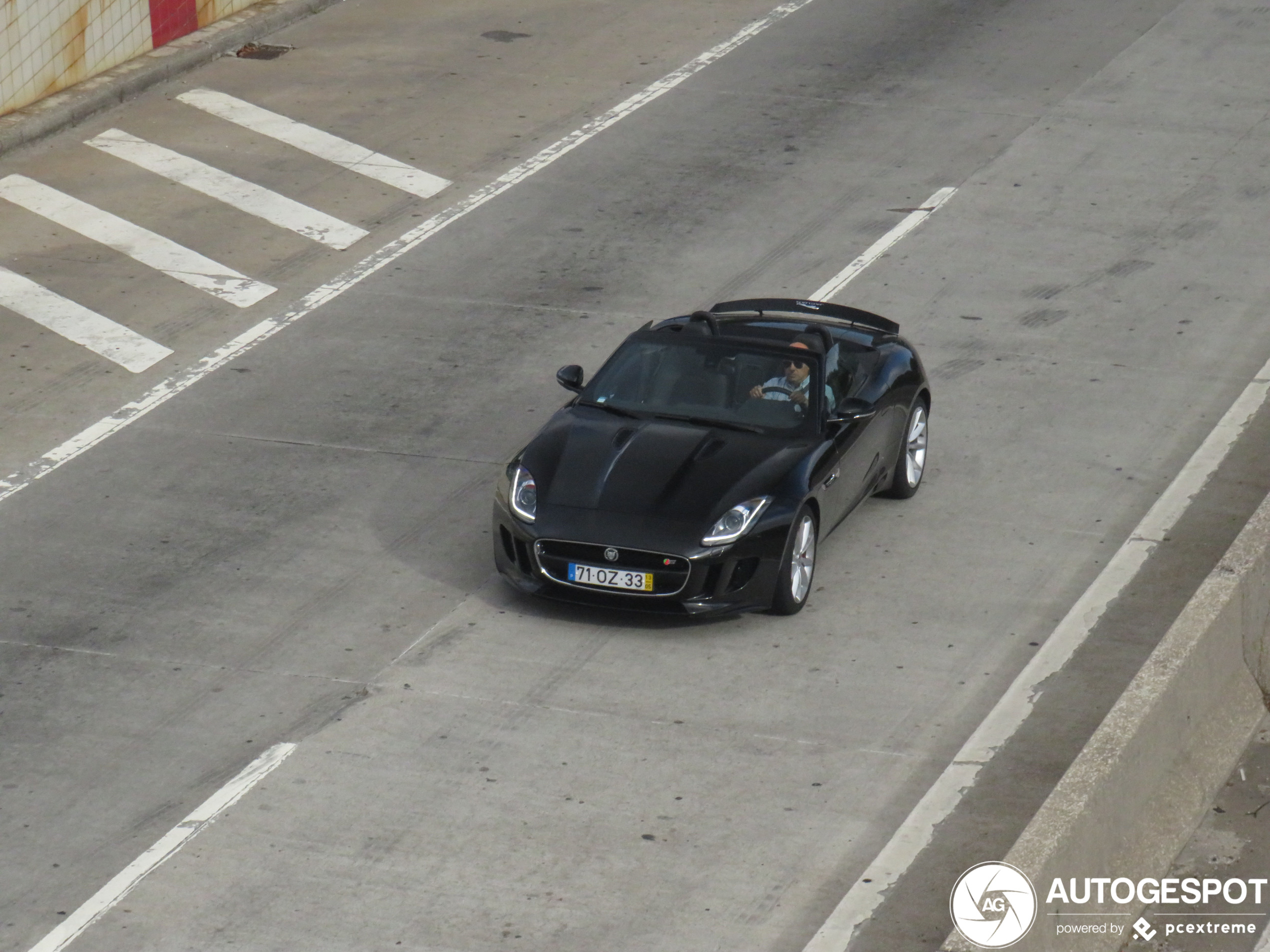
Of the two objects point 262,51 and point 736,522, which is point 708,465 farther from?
point 262,51

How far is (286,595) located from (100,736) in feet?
6.02

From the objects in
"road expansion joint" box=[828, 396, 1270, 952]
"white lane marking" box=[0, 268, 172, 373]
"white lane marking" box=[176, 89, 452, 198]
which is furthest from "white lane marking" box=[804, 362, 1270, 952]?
"white lane marking" box=[176, 89, 452, 198]

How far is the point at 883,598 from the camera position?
464 inches

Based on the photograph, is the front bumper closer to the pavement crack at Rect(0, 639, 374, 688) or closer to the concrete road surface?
the concrete road surface

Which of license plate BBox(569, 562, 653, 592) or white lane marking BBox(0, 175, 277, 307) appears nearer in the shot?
license plate BBox(569, 562, 653, 592)

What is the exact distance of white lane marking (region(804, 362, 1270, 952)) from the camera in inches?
342

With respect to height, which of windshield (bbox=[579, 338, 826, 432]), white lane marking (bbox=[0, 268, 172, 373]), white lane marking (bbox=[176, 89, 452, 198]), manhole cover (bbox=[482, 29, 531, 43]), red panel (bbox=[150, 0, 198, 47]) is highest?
windshield (bbox=[579, 338, 826, 432])

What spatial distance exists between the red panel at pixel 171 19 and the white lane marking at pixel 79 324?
6532 mm

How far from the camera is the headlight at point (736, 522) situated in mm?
11141

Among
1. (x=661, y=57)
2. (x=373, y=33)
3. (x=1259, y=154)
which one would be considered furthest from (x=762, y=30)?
(x=1259, y=154)

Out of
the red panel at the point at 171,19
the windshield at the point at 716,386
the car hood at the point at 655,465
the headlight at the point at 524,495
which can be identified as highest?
the windshield at the point at 716,386

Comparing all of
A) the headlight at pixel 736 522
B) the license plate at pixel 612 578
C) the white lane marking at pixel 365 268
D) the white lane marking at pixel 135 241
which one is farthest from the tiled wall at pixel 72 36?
the headlight at pixel 736 522

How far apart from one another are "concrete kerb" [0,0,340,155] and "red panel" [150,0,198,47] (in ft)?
0.25
